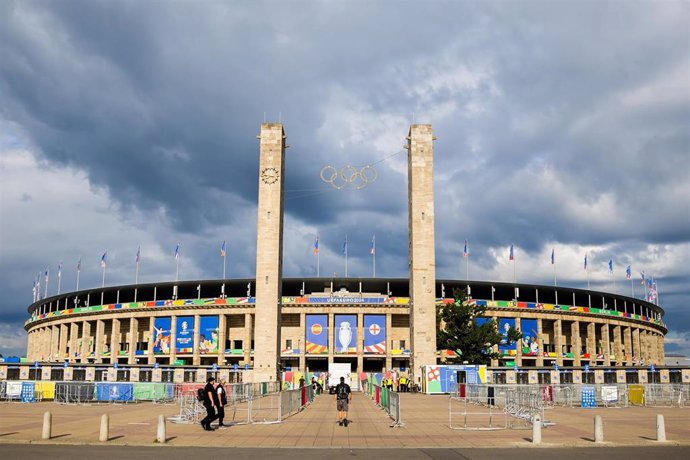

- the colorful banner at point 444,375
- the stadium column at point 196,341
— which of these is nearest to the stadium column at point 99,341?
the stadium column at point 196,341

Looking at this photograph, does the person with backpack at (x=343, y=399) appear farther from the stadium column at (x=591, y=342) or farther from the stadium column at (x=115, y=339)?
the stadium column at (x=591, y=342)

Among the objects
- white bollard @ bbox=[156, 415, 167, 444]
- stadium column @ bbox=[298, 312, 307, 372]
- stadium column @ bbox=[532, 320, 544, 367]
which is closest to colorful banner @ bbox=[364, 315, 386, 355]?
stadium column @ bbox=[298, 312, 307, 372]

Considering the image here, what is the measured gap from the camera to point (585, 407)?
4006 centimetres

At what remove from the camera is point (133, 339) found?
109 meters

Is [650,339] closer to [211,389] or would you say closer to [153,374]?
[153,374]

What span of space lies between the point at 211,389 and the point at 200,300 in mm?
82376

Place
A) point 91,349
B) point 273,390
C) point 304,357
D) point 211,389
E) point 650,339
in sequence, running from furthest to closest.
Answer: point 650,339 < point 91,349 < point 304,357 < point 273,390 < point 211,389

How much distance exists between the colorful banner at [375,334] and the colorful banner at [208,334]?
937 inches

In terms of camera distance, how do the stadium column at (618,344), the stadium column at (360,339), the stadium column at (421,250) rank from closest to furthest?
the stadium column at (421,250)
the stadium column at (360,339)
the stadium column at (618,344)

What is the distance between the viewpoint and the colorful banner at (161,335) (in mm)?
107312

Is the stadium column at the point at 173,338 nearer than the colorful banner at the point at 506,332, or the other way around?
the colorful banner at the point at 506,332

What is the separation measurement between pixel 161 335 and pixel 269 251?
47520 millimetres

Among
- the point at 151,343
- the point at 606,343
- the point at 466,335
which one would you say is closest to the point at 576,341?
the point at 606,343

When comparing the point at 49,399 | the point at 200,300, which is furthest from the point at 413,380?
the point at 200,300
